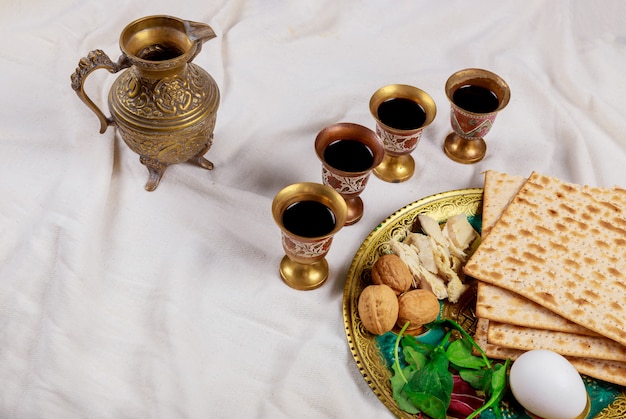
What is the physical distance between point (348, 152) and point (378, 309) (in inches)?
15.2

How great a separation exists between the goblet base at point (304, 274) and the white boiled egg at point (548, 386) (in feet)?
1.53

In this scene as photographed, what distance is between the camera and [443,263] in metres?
1.52

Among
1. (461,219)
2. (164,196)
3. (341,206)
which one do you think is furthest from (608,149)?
(164,196)

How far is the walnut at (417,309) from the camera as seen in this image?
142 centimetres

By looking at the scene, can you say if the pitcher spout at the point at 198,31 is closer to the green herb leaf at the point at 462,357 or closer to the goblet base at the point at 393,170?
the goblet base at the point at 393,170

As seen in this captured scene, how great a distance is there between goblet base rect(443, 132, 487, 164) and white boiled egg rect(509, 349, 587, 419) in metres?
0.66

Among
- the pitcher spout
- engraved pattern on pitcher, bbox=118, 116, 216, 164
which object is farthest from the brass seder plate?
the pitcher spout

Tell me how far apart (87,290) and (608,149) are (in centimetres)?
140

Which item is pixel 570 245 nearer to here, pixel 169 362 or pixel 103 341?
pixel 169 362

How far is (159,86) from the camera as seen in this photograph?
4.90 ft

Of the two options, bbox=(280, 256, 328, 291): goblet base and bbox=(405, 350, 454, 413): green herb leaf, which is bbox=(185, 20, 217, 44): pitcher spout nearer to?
bbox=(280, 256, 328, 291): goblet base

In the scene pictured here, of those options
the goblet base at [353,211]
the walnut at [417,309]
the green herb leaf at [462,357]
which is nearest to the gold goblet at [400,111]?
the goblet base at [353,211]

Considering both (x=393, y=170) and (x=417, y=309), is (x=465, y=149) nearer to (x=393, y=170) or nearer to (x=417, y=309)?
(x=393, y=170)

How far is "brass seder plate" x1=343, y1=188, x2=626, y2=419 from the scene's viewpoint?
1352 millimetres
